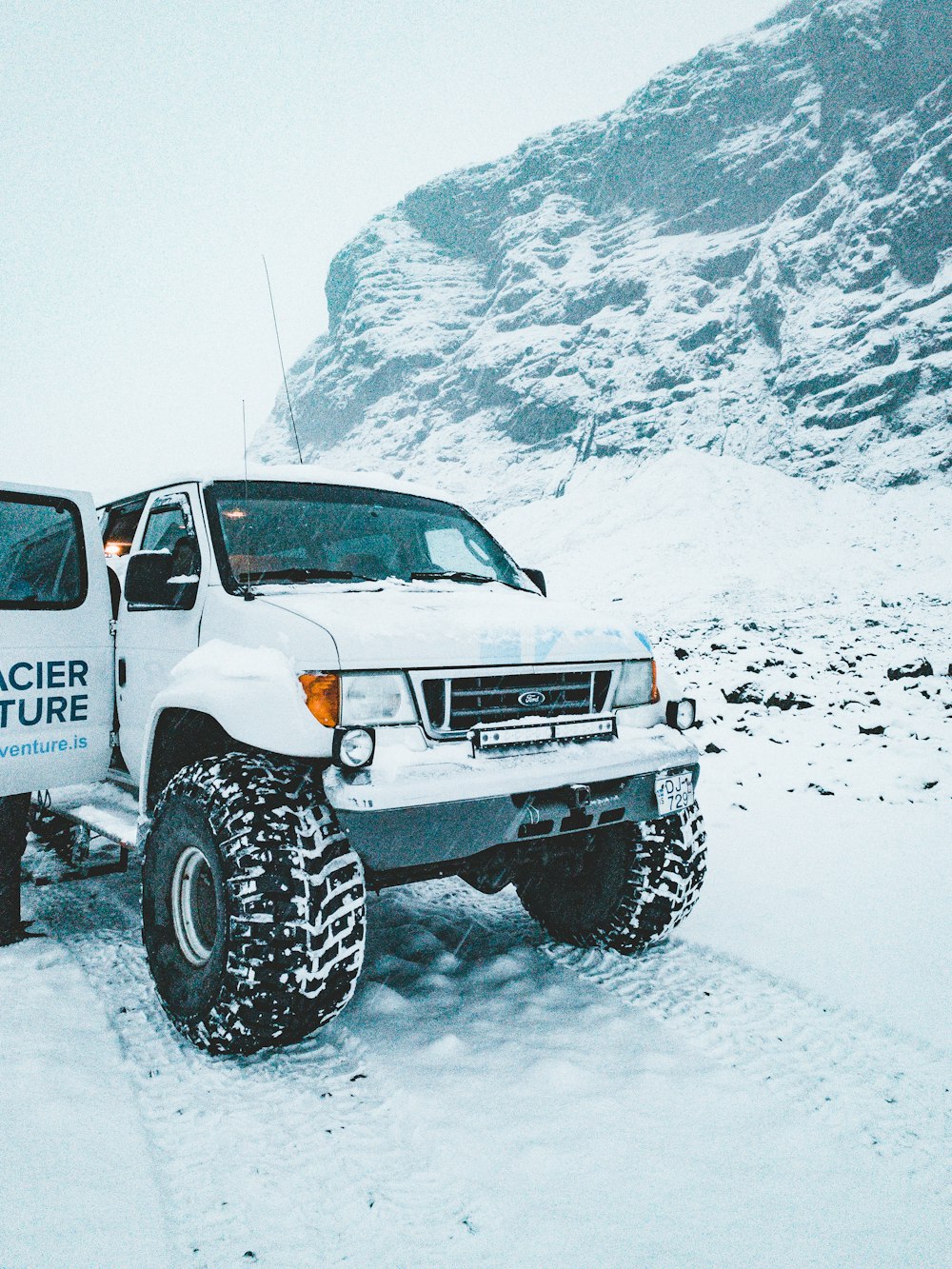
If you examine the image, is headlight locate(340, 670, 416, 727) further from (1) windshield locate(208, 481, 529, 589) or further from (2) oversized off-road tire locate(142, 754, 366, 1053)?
(1) windshield locate(208, 481, 529, 589)

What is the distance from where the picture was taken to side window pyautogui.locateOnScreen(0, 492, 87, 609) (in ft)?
12.2

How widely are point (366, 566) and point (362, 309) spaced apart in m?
158

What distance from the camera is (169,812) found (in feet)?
9.46

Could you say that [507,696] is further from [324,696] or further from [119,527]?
[119,527]

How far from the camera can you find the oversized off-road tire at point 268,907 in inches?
97.3

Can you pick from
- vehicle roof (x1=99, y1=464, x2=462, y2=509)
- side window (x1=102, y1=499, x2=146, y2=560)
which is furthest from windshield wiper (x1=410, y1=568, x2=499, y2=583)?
side window (x1=102, y1=499, x2=146, y2=560)

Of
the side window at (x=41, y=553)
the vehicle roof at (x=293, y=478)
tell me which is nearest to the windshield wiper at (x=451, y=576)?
the vehicle roof at (x=293, y=478)

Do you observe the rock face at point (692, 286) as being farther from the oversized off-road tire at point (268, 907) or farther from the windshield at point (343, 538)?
the oversized off-road tire at point (268, 907)

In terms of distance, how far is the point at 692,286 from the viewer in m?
93.2

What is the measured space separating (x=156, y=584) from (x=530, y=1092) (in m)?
2.32

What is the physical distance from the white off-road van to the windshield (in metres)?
0.01

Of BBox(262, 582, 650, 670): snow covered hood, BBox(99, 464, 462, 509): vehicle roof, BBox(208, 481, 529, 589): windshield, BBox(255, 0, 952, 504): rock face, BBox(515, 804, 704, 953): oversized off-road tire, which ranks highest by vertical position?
BBox(255, 0, 952, 504): rock face

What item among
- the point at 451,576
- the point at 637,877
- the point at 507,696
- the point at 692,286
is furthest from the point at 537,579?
the point at 692,286

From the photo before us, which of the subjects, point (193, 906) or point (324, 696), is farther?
point (193, 906)
